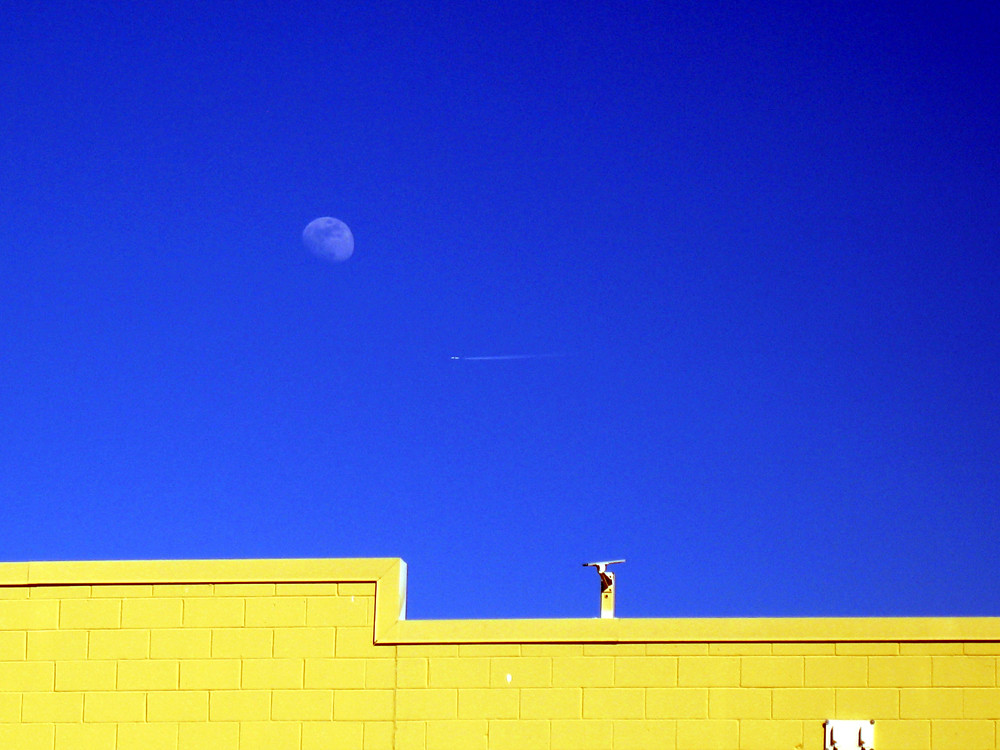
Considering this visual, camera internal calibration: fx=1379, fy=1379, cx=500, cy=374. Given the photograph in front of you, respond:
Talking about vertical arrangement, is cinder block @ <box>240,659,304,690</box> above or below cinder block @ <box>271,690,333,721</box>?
above

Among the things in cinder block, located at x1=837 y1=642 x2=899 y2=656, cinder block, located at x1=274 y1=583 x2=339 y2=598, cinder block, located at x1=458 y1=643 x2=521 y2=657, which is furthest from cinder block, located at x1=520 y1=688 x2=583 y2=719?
cinder block, located at x1=837 y1=642 x2=899 y2=656

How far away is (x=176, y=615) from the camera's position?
35.4ft

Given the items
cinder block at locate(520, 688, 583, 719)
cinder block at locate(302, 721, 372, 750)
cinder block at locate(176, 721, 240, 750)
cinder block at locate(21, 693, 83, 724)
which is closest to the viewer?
cinder block at locate(520, 688, 583, 719)

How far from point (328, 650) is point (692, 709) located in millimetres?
2793

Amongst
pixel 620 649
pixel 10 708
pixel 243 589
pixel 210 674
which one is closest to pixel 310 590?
pixel 243 589

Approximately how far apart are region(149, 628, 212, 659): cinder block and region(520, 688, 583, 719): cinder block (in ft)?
8.19

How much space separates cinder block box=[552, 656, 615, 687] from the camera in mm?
10352

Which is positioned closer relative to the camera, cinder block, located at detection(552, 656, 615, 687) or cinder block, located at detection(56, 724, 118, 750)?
cinder block, located at detection(552, 656, 615, 687)

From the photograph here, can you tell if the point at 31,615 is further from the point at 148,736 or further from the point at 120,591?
the point at 148,736

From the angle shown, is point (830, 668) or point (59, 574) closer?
point (830, 668)

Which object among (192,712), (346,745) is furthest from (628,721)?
(192,712)

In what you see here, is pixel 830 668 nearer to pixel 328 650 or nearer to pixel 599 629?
pixel 599 629

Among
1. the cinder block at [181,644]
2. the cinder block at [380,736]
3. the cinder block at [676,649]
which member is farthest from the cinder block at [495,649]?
the cinder block at [181,644]

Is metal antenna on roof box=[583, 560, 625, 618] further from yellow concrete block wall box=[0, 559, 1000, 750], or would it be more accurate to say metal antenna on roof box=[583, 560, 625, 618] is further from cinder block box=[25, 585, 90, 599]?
cinder block box=[25, 585, 90, 599]
